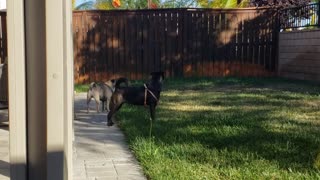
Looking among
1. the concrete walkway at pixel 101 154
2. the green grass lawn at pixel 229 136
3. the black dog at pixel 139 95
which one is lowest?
the concrete walkway at pixel 101 154

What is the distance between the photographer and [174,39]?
49.8 ft

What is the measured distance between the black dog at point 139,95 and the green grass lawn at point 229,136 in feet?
0.82

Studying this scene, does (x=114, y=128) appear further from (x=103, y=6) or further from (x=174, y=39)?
(x=103, y=6)

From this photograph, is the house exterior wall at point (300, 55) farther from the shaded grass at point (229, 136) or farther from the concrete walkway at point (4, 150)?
the concrete walkway at point (4, 150)

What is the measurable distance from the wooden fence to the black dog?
7.74 meters

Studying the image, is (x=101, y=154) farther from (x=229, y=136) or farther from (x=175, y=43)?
(x=175, y=43)

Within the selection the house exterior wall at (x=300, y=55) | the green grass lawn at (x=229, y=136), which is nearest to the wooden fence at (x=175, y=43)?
the house exterior wall at (x=300, y=55)

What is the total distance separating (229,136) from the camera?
5.74m

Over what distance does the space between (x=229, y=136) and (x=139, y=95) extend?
74.3 inches

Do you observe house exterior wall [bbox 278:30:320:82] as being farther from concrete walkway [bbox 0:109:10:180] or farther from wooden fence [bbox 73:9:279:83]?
concrete walkway [bbox 0:109:10:180]

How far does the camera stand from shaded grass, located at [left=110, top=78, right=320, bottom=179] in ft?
14.3

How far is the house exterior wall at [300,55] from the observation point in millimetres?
13039

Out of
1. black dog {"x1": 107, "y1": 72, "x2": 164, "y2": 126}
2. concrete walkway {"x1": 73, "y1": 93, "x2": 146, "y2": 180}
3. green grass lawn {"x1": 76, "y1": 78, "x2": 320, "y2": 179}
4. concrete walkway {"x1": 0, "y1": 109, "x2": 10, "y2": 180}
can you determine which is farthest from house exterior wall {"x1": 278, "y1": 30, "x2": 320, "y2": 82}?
concrete walkway {"x1": 0, "y1": 109, "x2": 10, "y2": 180}

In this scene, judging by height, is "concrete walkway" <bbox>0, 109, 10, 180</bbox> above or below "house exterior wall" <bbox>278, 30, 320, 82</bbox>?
below
